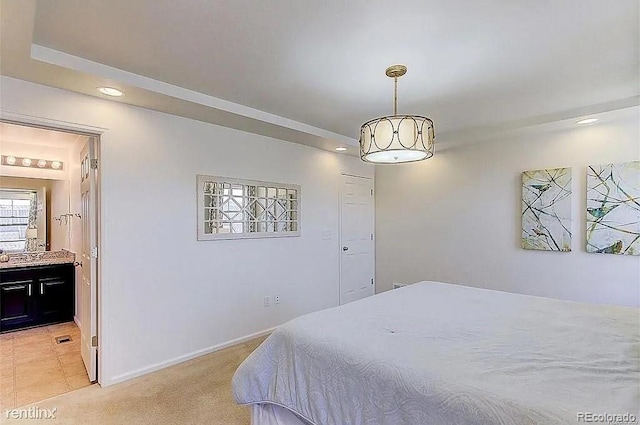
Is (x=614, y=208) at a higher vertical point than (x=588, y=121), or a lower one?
lower

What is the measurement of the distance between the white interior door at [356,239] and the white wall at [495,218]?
174 mm

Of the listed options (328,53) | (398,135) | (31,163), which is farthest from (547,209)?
(31,163)

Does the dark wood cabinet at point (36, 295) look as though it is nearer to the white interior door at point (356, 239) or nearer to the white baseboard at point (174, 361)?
the white baseboard at point (174, 361)

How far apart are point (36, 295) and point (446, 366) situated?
15.9ft

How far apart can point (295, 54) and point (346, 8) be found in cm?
56

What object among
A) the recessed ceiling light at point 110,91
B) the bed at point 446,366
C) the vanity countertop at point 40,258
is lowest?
the bed at point 446,366

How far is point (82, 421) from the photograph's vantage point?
2084mm

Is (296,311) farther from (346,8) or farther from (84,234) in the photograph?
(346,8)

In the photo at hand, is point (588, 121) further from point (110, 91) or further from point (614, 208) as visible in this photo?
point (110, 91)

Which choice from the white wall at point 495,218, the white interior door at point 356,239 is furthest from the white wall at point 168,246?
the white wall at point 495,218

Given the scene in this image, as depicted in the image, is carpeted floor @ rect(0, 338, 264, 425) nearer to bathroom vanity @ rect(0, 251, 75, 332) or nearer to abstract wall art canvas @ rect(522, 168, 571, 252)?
bathroom vanity @ rect(0, 251, 75, 332)

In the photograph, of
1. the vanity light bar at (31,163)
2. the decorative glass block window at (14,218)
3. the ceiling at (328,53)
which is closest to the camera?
the ceiling at (328,53)

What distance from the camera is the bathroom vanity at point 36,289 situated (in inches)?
149

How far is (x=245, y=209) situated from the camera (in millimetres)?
3551
